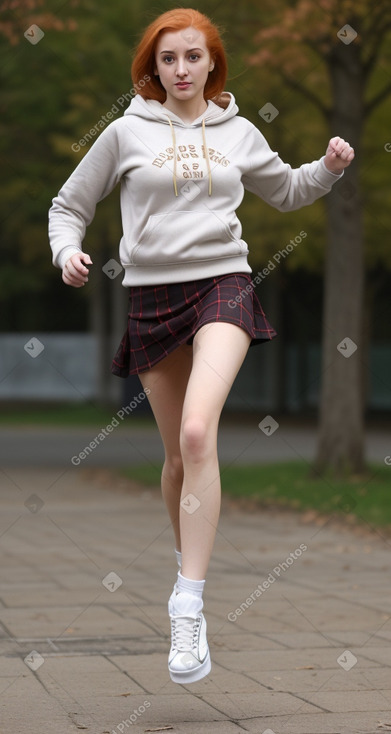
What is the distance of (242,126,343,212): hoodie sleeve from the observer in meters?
4.15

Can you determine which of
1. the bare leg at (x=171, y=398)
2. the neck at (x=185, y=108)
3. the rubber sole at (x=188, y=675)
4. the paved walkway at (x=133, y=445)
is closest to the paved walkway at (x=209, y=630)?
the rubber sole at (x=188, y=675)

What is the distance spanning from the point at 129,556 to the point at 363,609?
Answer: 2155 millimetres

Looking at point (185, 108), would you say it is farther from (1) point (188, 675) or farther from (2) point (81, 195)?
(1) point (188, 675)

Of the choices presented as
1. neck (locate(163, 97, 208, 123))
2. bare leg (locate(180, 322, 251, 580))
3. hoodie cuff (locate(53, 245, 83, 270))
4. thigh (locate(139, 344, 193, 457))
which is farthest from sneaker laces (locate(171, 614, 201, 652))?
neck (locate(163, 97, 208, 123))

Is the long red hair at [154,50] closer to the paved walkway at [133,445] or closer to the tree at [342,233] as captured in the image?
the tree at [342,233]

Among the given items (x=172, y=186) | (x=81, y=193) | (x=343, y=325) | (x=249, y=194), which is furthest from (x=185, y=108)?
(x=249, y=194)

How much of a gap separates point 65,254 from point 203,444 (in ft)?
2.46

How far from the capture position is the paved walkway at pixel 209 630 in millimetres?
3869

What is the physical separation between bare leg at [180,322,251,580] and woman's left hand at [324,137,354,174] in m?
0.70

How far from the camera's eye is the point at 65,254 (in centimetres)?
398

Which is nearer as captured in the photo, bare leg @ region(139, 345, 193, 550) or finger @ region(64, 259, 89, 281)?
finger @ region(64, 259, 89, 281)

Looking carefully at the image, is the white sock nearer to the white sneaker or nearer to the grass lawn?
the white sneaker

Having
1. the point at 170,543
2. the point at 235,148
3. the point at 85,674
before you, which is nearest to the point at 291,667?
the point at 85,674

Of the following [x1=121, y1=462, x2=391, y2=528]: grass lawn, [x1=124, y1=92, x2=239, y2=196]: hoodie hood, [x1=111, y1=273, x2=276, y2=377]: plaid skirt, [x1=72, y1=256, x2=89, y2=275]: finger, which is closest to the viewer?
[x1=72, y1=256, x2=89, y2=275]: finger
